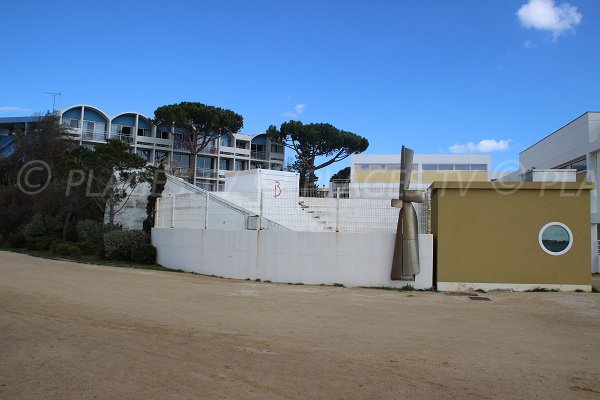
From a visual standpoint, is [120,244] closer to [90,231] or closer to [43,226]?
[90,231]

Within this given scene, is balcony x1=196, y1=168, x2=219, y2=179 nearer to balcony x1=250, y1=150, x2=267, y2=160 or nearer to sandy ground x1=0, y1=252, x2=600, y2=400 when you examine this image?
balcony x1=250, y1=150, x2=267, y2=160

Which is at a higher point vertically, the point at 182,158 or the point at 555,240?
the point at 182,158

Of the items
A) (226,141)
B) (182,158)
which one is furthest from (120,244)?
(226,141)

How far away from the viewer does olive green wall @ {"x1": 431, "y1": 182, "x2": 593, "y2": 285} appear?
13.4m

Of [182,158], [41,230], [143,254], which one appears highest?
[182,158]

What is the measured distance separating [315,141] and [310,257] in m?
40.0

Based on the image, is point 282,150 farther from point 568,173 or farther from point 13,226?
point 568,173

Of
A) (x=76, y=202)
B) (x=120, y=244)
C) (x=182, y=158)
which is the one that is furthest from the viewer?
(x=182, y=158)

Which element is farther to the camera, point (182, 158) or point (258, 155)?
point (258, 155)

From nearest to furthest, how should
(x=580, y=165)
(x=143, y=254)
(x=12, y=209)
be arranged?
(x=143, y=254)
(x=580, y=165)
(x=12, y=209)

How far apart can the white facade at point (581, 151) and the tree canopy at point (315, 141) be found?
25172mm

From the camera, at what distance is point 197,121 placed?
51.6 meters

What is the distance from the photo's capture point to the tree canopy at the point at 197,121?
50.3 m

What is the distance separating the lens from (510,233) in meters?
13.6
